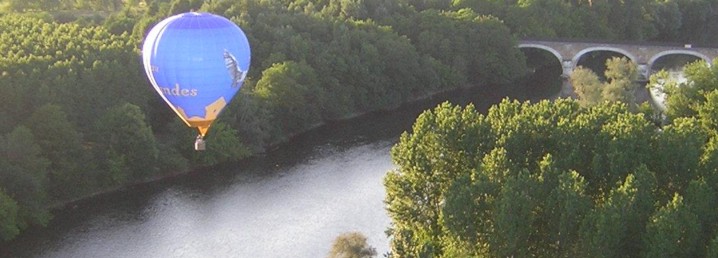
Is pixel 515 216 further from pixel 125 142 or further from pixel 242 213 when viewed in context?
pixel 125 142

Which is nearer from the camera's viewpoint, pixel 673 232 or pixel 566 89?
pixel 673 232

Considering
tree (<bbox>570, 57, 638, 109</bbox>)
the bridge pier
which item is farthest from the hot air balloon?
the bridge pier

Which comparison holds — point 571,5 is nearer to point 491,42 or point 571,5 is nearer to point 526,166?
point 491,42

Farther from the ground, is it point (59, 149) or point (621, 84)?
point (621, 84)

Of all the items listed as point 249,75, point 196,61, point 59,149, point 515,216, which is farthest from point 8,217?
point 515,216

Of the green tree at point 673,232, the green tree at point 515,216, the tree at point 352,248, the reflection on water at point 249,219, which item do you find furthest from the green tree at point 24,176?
the green tree at point 673,232

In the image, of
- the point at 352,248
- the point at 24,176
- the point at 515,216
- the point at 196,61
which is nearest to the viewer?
the point at 515,216
